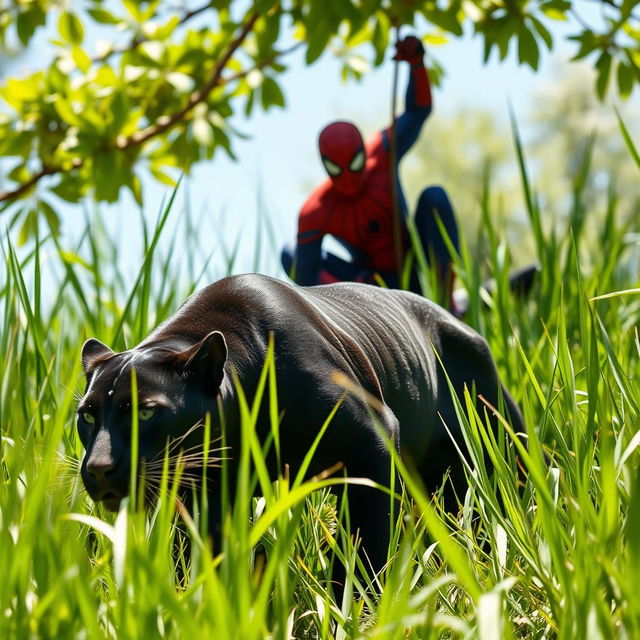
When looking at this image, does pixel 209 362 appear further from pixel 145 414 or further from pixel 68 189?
pixel 68 189

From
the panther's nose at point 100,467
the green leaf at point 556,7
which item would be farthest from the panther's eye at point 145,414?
the green leaf at point 556,7

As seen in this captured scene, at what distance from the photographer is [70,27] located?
11.6ft

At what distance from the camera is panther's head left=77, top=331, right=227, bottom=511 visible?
137 centimetres

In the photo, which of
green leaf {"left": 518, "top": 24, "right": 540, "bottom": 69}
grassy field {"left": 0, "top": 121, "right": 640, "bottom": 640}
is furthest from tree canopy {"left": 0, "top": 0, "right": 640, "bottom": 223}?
grassy field {"left": 0, "top": 121, "right": 640, "bottom": 640}

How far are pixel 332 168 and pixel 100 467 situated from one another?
5.73 feet

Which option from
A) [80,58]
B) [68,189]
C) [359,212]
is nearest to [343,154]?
[359,212]

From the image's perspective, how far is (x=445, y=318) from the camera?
2.27 m

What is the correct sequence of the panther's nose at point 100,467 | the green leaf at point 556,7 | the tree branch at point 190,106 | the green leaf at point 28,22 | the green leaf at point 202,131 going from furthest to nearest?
the green leaf at point 28,22, the green leaf at point 202,131, the tree branch at point 190,106, the green leaf at point 556,7, the panther's nose at point 100,467

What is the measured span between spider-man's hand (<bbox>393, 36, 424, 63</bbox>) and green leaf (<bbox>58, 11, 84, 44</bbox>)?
1.37 m

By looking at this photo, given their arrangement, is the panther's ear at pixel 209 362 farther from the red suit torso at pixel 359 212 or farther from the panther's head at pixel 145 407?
the red suit torso at pixel 359 212

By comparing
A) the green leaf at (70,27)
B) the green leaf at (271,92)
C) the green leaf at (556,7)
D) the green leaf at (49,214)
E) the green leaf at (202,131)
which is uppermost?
the green leaf at (70,27)

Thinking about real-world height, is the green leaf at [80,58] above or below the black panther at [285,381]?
above

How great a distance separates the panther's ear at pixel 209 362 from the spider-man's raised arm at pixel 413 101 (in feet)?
5.57

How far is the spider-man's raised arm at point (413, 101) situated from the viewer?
9.80ft
